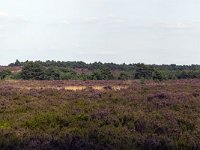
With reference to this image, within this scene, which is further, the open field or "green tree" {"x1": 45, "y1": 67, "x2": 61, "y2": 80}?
"green tree" {"x1": 45, "y1": 67, "x2": 61, "y2": 80}

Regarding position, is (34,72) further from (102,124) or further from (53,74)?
(102,124)

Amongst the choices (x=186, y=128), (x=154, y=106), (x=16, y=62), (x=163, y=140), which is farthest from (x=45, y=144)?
(x=16, y=62)

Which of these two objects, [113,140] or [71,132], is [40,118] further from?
[113,140]

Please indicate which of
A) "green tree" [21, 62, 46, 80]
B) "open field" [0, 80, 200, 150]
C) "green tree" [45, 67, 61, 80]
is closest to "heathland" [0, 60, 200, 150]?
"open field" [0, 80, 200, 150]

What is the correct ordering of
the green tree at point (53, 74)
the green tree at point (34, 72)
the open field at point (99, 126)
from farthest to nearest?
the green tree at point (34, 72)
the green tree at point (53, 74)
the open field at point (99, 126)

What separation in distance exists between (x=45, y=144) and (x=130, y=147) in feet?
6.65

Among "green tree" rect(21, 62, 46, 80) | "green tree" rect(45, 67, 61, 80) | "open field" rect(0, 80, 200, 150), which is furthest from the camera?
"green tree" rect(21, 62, 46, 80)

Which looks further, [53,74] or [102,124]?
[53,74]

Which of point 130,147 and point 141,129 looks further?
point 141,129

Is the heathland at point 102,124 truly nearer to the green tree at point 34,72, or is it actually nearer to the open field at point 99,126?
the open field at point 99,126

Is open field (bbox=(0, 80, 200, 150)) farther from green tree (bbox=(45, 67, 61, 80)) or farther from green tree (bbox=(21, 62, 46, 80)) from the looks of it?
green tree (bbox=(21, 62, 46, 80))

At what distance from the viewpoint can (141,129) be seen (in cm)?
1297

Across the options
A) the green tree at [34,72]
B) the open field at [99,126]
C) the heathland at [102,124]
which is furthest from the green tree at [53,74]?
the open field at [99,126]

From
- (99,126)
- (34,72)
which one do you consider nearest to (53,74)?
(34,72)
